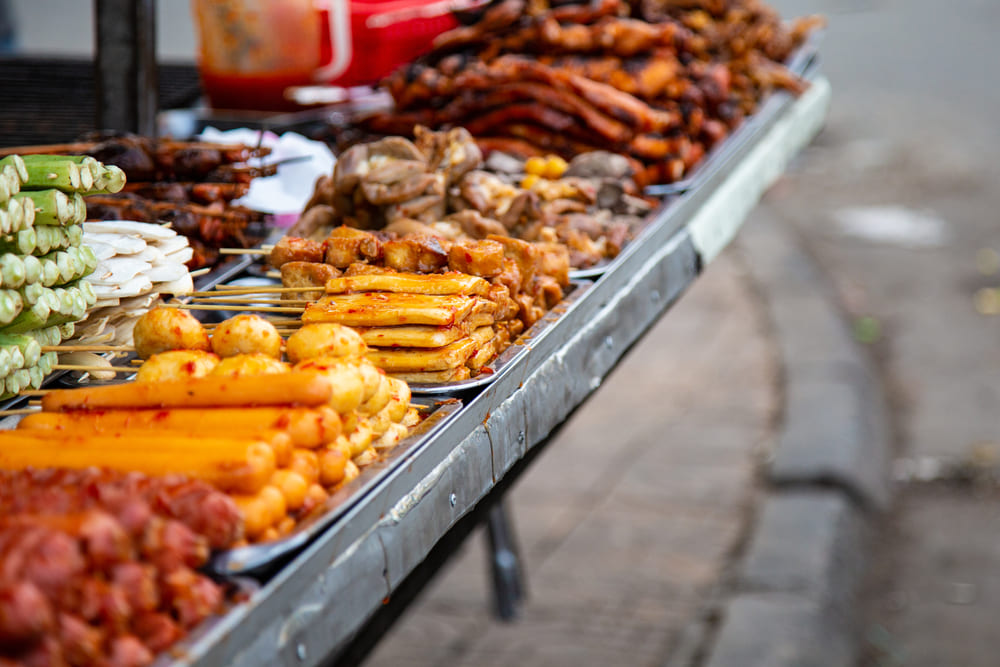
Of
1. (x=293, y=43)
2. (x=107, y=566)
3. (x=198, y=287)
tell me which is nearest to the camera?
(x=107, y=566)

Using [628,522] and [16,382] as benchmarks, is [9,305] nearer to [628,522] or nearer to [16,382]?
[16,382]

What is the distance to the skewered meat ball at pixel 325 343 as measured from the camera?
1719mm

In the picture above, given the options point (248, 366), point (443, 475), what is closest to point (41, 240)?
point (248, 366)

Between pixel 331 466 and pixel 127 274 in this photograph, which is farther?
pixel 127 274

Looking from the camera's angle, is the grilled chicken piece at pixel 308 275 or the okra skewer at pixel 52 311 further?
the grilled chicken piece at pixel 308 275

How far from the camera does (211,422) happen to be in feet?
4.90

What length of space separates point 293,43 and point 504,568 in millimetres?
2139

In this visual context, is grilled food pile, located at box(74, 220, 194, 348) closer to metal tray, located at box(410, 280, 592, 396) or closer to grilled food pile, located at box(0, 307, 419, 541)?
grilled food pile, located at box(0, 307, 419, 541)

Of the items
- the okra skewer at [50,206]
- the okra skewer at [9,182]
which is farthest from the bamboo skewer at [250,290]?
the okra skewer at [9,182]

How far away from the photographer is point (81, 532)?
3.79 feet

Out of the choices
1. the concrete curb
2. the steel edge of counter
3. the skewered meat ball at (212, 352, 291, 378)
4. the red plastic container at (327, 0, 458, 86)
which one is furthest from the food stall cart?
the concrete curb

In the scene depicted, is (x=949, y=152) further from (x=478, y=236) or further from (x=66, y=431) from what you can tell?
(x=66, y=431)

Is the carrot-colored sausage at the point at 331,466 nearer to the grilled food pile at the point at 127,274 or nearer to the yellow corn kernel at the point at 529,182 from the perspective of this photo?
the grilled food pile at the point at 127,274

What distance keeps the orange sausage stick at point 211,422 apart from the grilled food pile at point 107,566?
158mm
